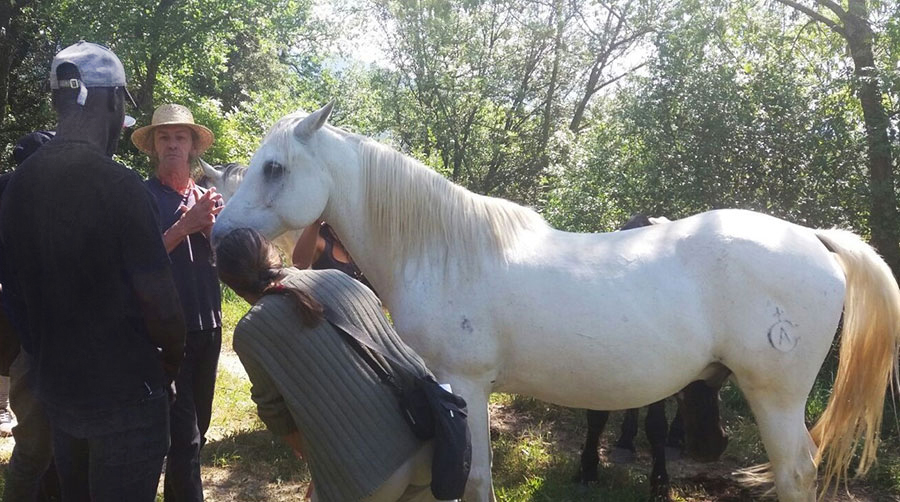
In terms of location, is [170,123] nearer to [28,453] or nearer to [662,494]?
[28,453]

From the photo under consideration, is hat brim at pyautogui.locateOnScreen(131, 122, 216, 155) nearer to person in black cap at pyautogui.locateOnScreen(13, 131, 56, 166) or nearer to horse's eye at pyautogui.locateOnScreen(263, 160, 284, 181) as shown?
person in black cap at pyautogui.locateOnScreen(13, 131, 56, 166)

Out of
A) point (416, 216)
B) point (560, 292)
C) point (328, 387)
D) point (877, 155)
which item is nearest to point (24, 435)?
point (328, 387)

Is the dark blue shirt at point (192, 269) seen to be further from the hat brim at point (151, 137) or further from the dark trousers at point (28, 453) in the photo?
the dark trousers at point (28, 453)

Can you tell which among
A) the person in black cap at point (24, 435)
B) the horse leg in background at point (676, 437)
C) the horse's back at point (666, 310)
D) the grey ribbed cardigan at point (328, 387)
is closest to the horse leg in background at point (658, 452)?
the horse leg in background at point (676, 437)

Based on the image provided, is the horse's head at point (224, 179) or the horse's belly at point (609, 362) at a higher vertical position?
the horse's head at point (224, 179)

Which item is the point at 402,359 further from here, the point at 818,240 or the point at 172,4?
the point at 172,4

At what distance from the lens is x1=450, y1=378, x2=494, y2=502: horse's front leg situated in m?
2.61

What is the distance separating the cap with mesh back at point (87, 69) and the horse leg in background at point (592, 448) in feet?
10.3

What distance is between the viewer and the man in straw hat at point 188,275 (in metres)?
2.68

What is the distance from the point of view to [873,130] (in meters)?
4.90

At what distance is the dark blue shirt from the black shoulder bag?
1338mm

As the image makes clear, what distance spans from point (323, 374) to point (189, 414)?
4.42ft

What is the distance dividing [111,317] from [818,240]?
113 inches

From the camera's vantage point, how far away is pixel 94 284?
5.44 ft
